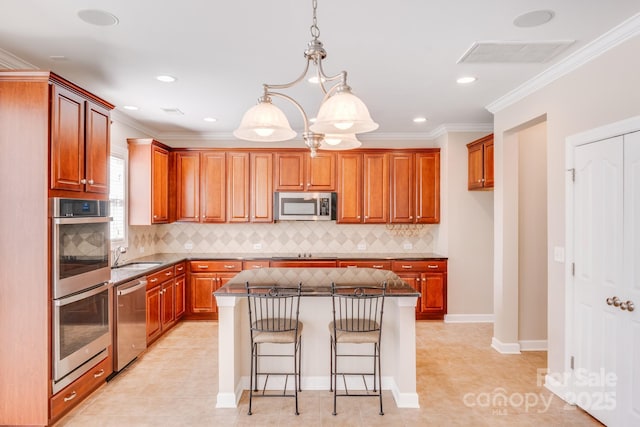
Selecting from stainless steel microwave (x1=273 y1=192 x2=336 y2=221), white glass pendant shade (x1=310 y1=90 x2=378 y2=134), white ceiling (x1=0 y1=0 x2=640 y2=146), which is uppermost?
white ceiling (x1=0 y1=0 x2=640 y2=146)

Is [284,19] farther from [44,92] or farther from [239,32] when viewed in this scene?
[44,92]

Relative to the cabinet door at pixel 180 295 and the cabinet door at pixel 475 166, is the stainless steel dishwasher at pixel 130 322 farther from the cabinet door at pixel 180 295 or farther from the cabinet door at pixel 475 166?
the cabinet door at pixel 475 166

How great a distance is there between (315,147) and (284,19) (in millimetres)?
835

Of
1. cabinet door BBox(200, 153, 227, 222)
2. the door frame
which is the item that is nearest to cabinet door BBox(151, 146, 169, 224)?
cabinet door BBox(200, 153, 227, 222)

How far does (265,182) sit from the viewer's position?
18.5 ft

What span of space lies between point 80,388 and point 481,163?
190 inches

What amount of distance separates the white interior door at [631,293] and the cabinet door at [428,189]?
311 centimetres

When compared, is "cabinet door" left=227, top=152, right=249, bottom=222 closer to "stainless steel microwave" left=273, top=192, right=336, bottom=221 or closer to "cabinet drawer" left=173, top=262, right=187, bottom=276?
"stainless steel microwave" left=273, top=192, right=336, bottom=221

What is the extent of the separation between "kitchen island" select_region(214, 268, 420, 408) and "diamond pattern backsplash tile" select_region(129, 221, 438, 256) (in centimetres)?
244

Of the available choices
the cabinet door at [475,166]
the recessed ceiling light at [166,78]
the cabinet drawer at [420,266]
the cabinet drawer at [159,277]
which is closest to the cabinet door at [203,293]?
the cabinet drawer at [159,277]

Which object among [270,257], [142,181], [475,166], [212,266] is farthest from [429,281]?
[142,181]

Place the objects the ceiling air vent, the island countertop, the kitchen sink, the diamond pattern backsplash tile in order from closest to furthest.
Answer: the ceiling air vent
the island countertop
the kitchen sink
the diamond pattern backsplash tile

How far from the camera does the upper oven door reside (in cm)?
262

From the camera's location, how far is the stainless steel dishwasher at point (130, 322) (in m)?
3.49
